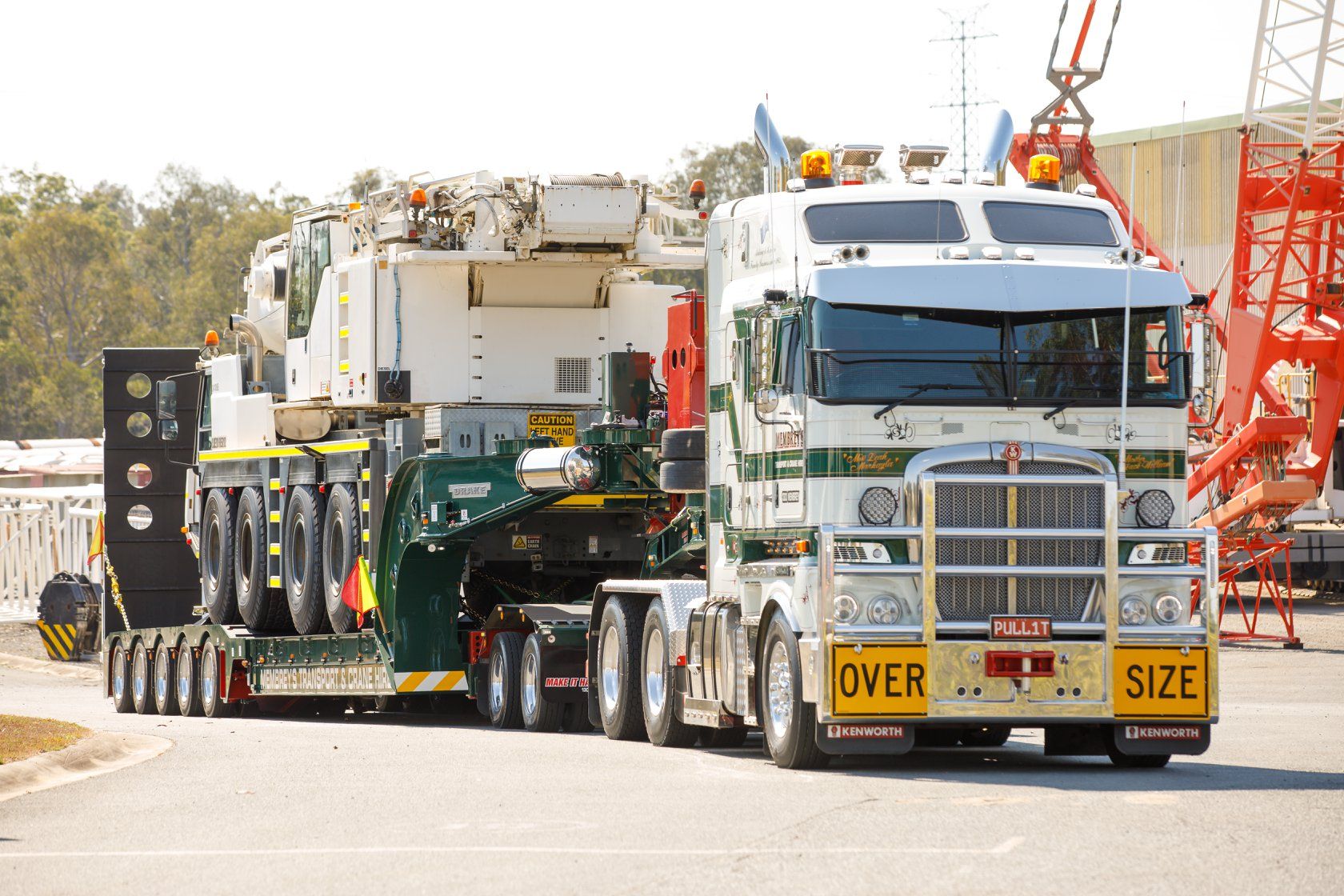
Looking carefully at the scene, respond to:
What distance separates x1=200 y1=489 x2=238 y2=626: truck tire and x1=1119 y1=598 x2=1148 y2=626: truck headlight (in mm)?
13833

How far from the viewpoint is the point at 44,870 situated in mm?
9773

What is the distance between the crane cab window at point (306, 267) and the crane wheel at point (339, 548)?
2120 millimetres

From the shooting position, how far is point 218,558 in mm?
25500

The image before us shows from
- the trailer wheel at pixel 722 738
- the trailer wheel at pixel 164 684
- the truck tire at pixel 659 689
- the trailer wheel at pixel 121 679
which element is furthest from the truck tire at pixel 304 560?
the trailer wheel at pixel 722 738

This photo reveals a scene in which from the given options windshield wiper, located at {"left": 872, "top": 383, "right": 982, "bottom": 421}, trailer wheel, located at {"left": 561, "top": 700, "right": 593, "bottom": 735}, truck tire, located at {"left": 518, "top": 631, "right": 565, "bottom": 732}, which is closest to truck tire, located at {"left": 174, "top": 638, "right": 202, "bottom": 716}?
truck tire, located at {"left": 518, "top": 631, "right": 565, "bottom": 732}

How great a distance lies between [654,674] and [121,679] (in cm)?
1363

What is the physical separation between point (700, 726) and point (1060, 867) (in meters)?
7.49

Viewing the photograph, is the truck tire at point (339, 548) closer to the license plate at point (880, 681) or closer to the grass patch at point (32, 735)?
the grass patch at point (32, 735)

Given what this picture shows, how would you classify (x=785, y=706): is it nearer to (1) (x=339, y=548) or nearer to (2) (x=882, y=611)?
(2) (x=882, y=611)

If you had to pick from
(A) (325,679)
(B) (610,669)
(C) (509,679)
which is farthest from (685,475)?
(A) (325,679)

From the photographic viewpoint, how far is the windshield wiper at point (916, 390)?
13586 millimetres

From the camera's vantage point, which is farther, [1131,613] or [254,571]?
[254,571]

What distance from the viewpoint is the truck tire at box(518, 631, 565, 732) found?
1872 cm

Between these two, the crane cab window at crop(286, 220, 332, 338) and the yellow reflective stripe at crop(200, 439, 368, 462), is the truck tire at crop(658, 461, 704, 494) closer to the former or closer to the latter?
the yellow reflective stripe at crop(200, 439, 368, 462)
